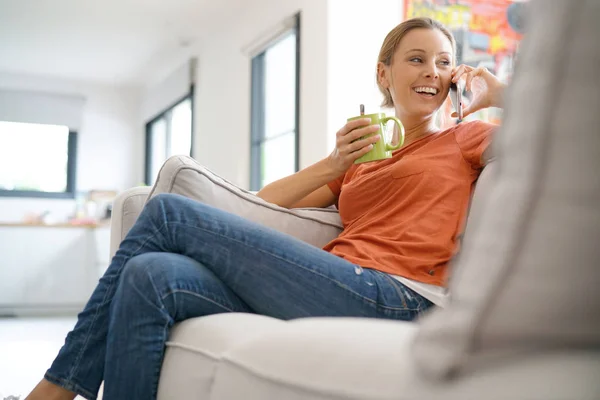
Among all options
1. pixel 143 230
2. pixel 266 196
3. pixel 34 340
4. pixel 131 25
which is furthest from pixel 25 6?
pixel 143 230

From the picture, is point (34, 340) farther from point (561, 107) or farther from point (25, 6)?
point (561, 107)

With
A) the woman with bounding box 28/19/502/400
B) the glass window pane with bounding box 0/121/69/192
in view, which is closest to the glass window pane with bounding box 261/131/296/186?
the woman with bounding box 28/19/502/400

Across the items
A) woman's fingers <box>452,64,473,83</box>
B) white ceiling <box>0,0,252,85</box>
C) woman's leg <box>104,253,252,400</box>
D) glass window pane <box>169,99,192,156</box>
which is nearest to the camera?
woman's leg <box>104,253,252,400</box>

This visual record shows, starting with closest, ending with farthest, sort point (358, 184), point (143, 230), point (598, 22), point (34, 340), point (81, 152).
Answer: point (598, 22) → point (143, 230) → point (358, 184) → point (34, 340) → point (81, 152)

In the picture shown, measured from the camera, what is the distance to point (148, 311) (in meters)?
0.96

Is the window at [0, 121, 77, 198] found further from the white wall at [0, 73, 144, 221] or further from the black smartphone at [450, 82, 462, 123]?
the black smartphone at [450, 82, 462, 123]

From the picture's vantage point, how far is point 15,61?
681 cm

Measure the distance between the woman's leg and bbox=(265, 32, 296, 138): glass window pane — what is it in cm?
386

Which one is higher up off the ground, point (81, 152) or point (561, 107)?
point (81, 152)

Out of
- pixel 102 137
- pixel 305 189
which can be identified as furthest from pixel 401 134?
pixel 102 137

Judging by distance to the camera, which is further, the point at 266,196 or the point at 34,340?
the point at 34,340

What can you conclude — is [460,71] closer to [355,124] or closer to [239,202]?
[355,124]

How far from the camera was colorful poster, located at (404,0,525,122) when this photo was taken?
3779 millimetres

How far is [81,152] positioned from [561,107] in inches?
299
